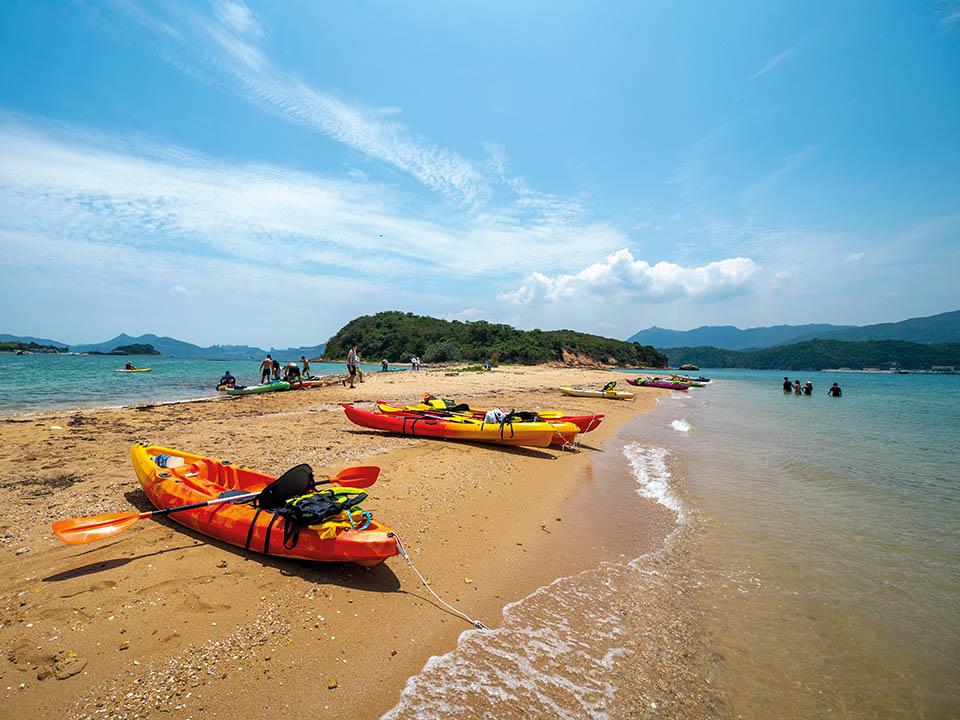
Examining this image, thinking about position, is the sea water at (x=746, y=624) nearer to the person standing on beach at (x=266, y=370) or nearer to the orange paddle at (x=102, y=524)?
the orange paddle at (x=102, y=524)

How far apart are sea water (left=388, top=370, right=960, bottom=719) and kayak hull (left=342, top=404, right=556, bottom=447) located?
312 cm

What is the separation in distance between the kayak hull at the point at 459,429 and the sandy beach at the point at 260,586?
159 centimetres

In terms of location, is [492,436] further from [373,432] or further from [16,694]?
[16,694]

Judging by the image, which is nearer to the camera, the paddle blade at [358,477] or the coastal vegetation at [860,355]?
the paddle blade at [358,477]

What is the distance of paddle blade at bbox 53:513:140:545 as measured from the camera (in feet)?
13.8

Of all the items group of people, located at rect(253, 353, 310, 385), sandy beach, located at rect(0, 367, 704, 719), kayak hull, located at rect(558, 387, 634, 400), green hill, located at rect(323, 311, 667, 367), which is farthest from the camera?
green hill, located at rect(323, 311, 667, 367)

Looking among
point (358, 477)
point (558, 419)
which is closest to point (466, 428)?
point (558, 419)

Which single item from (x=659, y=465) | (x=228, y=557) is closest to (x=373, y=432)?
(x=228, y=557)

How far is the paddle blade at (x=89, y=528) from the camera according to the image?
13.8 feet

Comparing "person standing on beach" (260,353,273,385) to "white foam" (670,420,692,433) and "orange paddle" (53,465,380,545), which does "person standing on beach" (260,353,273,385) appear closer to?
"orange paddle" (53,465,380,545)

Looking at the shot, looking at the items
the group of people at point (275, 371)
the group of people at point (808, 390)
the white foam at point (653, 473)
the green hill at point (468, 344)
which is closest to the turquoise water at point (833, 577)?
the white foam at point (653, 473)

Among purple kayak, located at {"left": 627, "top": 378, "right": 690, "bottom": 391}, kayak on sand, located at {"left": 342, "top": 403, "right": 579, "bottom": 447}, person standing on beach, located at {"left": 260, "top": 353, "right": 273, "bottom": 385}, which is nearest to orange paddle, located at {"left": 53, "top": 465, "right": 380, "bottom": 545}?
kayak on sand, located at {"left": 342, "top": 403, "right": 579, "bottom": 447}

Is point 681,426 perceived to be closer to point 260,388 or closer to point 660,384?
point 260,388

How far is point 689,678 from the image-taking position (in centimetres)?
337
